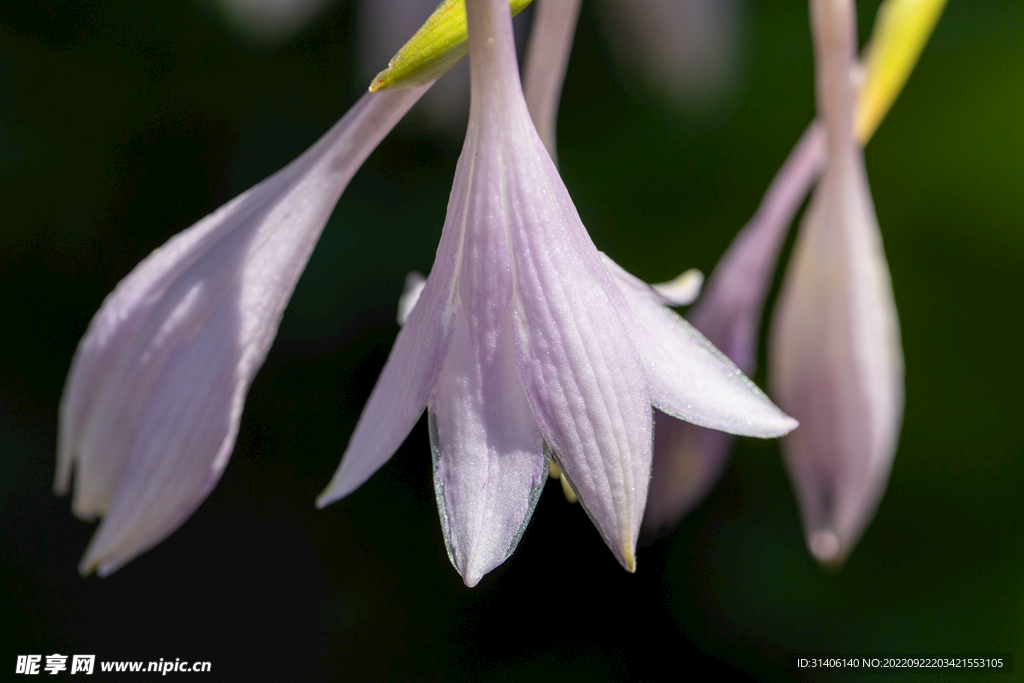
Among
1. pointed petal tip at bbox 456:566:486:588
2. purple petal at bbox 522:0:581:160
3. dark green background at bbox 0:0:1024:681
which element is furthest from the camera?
dark green background at bbox 0:0:1024:681

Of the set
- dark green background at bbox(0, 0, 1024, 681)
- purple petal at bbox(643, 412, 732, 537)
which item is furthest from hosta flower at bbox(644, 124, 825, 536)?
dark green background at bbox(0, 0, 1024, 681)

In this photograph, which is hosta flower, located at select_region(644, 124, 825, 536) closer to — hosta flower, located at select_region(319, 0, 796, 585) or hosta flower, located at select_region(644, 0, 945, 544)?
hosta flower, located at select_region(644, 0, 945, 544)

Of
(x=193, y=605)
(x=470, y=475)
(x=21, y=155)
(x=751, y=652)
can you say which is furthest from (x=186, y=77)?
(x=751, y=652)

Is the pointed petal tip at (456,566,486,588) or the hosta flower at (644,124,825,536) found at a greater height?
the pointed petal tip at (456,566,486,588)

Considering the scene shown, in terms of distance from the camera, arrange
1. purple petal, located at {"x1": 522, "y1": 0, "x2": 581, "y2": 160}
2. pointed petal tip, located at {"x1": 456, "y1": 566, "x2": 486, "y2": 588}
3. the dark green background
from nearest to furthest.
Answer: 1. pointed petal tip, located at {"x1": 456, "y1": 566, "x2": 486, "y2": 588}
2. purple petal, located at {"x1": 522, "y1": 0, "x2": 581, "y2": 160}
3. the dark green background

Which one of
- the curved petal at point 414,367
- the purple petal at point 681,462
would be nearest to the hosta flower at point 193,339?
the curved petal at point 414,367

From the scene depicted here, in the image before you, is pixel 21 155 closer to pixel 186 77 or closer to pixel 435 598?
pixel 186 77

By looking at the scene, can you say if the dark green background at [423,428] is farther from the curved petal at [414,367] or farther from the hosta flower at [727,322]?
the curved petal at [414,367]
